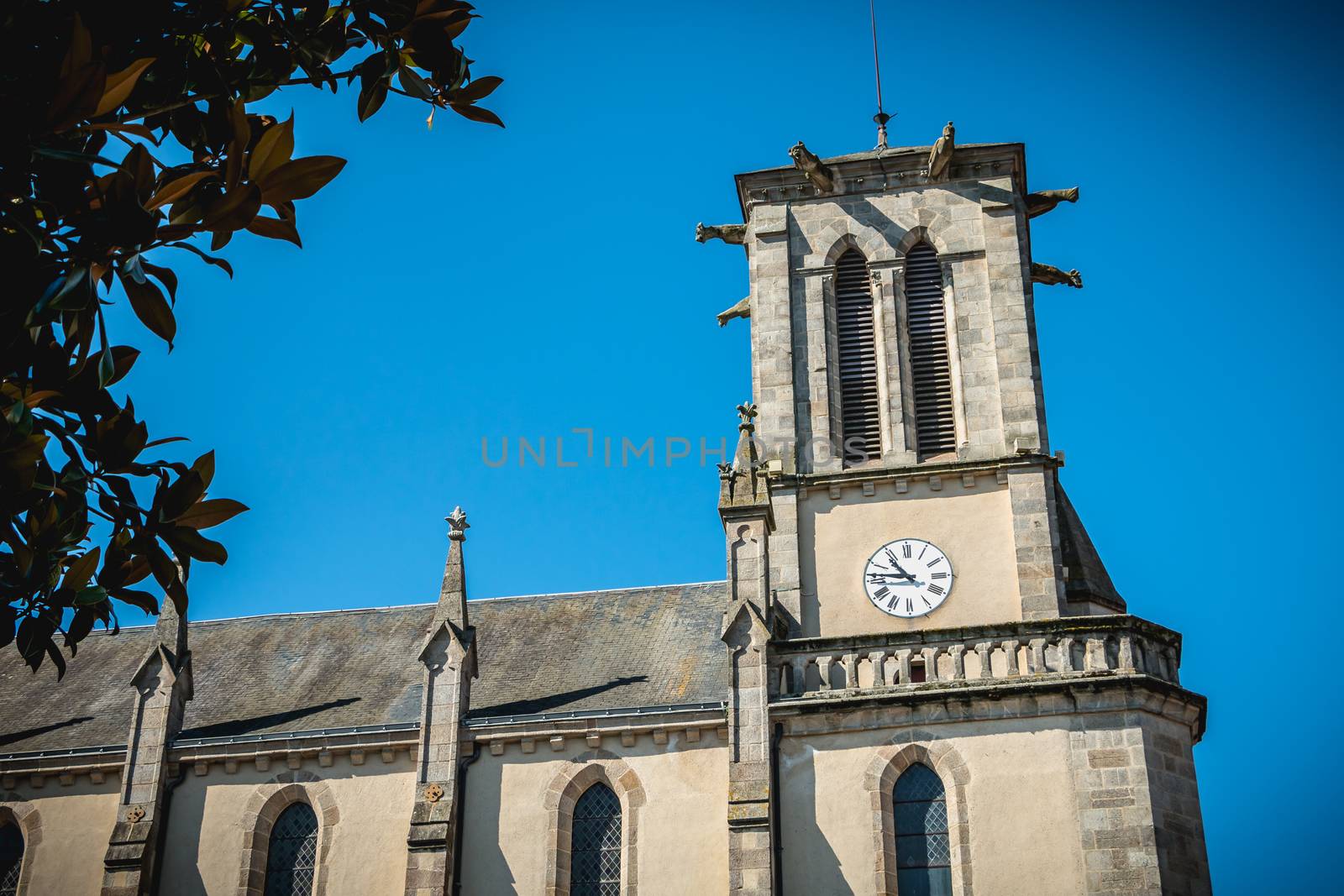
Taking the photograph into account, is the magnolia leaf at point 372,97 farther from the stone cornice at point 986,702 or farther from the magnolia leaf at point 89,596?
the stone cornice at point 986,702

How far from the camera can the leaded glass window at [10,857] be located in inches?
996

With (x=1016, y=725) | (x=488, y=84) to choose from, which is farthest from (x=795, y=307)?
(x=488, y=84)

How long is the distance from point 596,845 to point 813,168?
1178 cm

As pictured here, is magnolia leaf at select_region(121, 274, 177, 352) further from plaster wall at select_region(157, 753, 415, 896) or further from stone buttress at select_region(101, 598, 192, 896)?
stone buttress at select_region(101, 598, 192, 896)

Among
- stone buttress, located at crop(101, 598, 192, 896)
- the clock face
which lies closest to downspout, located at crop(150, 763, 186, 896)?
stone buttress, located at crop(101, 598, 192, 896)

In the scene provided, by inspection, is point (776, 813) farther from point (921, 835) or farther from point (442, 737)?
point (442, 737)

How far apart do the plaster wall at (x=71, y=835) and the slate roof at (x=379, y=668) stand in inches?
34.5

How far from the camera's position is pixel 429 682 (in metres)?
24.2

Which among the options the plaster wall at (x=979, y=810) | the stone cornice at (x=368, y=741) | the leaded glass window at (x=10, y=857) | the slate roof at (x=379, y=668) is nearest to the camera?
the plaster wall at (x=979, y=810)

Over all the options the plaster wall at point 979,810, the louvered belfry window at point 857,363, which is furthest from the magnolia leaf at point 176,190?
the louvered belfry window at point 857,363

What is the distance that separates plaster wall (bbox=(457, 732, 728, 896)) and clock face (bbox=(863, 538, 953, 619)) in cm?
338

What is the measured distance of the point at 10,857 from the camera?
83.6 feet

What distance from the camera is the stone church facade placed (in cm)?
2120

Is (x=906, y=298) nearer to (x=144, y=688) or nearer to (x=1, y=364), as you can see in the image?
(x=144, y=688)
